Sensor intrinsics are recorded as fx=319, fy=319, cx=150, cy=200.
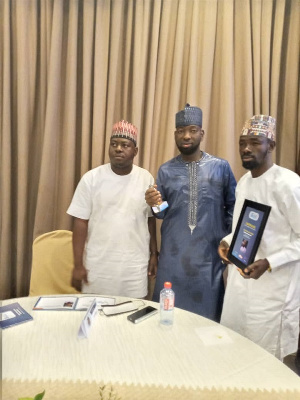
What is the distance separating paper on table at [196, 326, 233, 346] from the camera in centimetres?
127

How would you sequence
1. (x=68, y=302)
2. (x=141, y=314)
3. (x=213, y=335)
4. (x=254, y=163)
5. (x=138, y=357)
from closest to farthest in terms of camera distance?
(x=138, y=357)
(x=213, y=335)
(x=141, y=314)
(x=68, y=302)
(x=254, y=163)

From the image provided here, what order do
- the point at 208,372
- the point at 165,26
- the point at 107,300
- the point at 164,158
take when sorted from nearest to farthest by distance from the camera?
the point at 208,372
the point at 107,300
the point at 165,26
the point at 164,158

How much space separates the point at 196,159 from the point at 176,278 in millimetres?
755

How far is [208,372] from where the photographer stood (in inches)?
42.8

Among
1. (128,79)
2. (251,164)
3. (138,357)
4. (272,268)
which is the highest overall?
(128,79)

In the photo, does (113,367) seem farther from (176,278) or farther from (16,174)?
(16,174)

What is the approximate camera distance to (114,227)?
76.7 inches

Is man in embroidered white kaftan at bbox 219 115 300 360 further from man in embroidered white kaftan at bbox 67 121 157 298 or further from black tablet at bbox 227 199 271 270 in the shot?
man in embroidered white kaftan at bbox 67 121 157 298

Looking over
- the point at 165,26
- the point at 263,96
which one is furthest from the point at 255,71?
the point at 165,26

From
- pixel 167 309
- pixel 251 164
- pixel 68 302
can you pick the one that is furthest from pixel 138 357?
pixel 251 164

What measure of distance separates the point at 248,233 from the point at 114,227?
0.81 m

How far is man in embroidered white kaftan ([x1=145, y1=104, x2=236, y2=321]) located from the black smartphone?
1.73 feet

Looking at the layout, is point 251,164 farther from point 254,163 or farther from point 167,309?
point 167,309

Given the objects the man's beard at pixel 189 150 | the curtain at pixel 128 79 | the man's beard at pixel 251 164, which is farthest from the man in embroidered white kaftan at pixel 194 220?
the curtain at pixel 128 79
